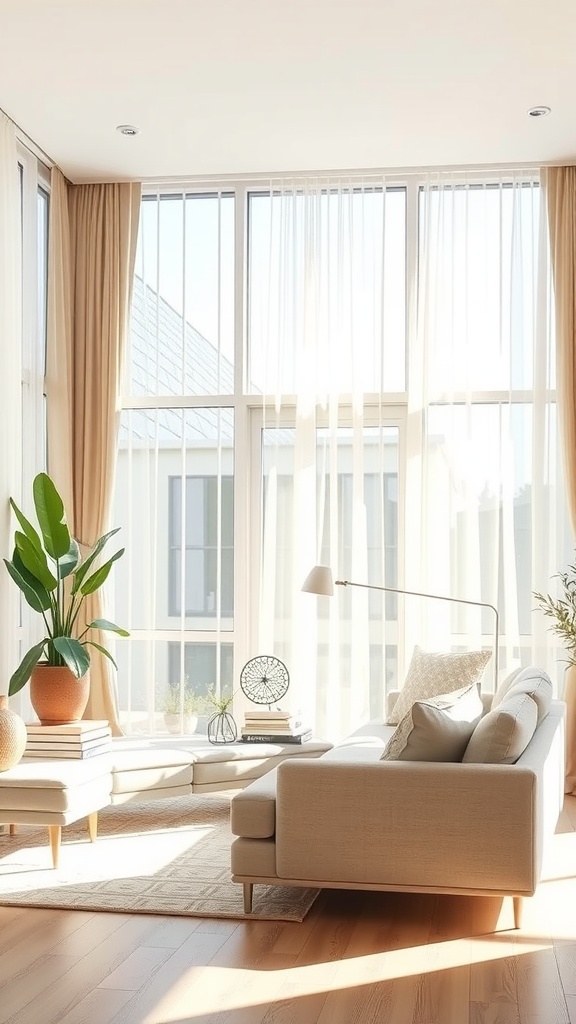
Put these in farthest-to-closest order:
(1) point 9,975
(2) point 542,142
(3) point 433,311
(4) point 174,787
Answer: (3) point 433,311 < (2) point 542,142 < (4) point 174,787 < (1) point 9,975

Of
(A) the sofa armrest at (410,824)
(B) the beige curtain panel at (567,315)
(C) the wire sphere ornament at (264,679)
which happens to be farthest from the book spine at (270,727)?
(A) the sofa armrest at (410,824)

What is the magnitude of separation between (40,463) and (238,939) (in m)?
3.39

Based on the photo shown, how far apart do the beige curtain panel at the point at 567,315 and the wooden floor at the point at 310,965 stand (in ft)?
7.28

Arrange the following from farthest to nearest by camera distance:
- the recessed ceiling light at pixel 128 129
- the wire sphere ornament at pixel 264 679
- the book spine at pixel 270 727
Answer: the wire sphere ornament at pixel 264 679 < the recessed ceiling light at pixel 128 129 < the book spine at pixel 270 727

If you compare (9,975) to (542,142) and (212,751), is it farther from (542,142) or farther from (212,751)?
(542,142)

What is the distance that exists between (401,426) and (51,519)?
2467 mm

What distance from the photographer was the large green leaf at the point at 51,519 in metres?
5.23

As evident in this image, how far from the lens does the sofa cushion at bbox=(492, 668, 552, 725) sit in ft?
14.7

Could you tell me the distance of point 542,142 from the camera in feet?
20.5

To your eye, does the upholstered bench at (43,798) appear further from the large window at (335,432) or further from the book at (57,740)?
the large window at (335,432)

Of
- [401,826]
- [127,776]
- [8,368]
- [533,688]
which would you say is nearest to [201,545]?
[8,368]

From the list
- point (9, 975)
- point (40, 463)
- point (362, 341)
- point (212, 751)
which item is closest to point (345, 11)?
point (362, 341)

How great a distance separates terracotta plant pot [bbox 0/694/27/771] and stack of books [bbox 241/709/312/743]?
1525 millimetres

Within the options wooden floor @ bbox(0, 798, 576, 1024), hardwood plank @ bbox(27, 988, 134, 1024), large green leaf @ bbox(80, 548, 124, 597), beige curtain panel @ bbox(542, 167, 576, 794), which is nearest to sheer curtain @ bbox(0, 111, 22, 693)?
large green leaf @ bbox(80, 548, 124, 597)
